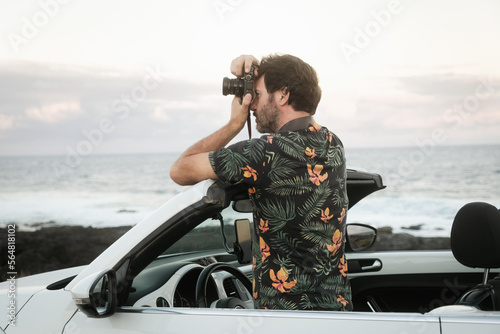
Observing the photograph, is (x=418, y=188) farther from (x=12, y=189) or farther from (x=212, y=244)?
(x=212, y=244)

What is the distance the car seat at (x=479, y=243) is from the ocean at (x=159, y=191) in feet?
68.1

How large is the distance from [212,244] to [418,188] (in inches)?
1267

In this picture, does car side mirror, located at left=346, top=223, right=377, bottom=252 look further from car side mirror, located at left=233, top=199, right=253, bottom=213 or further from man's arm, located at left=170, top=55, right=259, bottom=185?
man's arm, located at left=170, top=55, right=259, bottom=185

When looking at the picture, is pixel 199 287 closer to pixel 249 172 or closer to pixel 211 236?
pixel 211 236

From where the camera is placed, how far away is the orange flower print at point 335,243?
7.01 feet

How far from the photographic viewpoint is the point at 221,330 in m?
1.86

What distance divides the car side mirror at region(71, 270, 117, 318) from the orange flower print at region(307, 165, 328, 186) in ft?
2.68

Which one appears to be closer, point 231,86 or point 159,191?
point 231,86

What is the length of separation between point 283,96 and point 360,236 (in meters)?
1.56

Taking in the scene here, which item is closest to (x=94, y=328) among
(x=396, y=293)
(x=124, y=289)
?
(x=124, y=289)

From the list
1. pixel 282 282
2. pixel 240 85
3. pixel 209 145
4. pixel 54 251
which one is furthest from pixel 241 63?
pixel 54 251

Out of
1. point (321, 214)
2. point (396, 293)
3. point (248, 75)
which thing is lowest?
point (396, 293)

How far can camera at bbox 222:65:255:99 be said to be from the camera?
91.0 inches

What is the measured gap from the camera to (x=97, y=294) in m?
1.92
